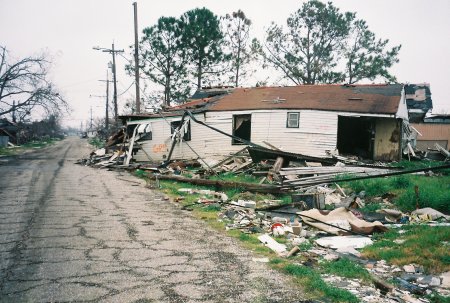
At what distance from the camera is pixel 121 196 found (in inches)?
372

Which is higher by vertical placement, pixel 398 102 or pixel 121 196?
pixel 398 102

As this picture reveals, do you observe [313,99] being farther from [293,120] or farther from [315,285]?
[315,285]

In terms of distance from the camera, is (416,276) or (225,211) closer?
(416,276)

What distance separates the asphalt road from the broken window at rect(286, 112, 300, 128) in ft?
35.4

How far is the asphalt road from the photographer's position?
343 centimetres

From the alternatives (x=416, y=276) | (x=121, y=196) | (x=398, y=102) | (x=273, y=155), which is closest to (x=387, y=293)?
(x=416, y=276)

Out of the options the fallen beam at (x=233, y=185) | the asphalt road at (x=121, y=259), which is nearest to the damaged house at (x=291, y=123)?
the fallen beam at (x=233, y=185)

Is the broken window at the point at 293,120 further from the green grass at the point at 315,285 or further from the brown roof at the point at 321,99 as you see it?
the green grass at the point at 315,285

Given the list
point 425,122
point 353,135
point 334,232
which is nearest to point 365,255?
point 334,232

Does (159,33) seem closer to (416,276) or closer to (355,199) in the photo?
(355,199)

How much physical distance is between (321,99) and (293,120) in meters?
2.12

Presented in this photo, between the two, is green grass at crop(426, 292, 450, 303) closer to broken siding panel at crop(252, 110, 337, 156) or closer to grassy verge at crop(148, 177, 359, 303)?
grassy verge at crop(148, 177, 359, 303)

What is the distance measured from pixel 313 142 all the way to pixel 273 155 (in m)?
4.25

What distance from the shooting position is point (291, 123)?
1714cm
